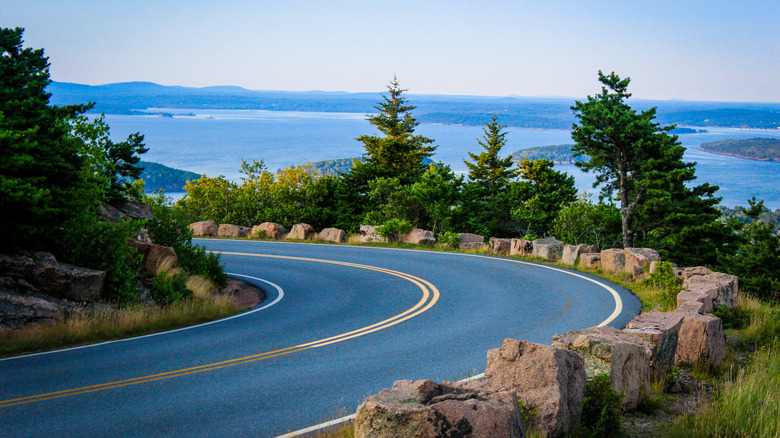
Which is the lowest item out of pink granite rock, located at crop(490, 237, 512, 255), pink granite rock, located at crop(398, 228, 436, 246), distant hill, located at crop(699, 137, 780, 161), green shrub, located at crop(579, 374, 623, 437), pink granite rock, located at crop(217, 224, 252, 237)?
pink granite rock, located at crop(217, 224, 252, 237)

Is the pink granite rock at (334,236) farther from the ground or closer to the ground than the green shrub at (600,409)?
closer to the ground

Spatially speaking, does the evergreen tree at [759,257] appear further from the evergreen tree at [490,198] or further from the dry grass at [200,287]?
the dry grass at [200,287]

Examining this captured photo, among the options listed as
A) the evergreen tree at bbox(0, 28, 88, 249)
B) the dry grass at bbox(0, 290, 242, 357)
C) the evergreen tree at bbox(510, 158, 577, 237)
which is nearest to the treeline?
the evergreen tree at bbox(0, 28, 88, 249)

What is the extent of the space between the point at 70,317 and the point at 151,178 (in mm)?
89865

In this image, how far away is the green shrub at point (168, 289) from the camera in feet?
42.8

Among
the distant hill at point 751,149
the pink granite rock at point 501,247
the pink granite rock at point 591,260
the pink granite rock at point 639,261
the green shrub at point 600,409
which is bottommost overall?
the pink granite rock at point 501,247

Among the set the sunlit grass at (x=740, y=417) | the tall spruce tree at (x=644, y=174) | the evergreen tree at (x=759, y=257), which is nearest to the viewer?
the sunlit grass at (x=740, y=417)

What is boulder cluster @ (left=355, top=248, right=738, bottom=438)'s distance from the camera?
4.16 meters

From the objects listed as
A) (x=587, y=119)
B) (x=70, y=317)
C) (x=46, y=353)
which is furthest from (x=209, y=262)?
(x=587, y=119)

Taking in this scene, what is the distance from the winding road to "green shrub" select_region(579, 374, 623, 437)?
2316mm

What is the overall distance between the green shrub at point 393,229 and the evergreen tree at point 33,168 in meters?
13.7

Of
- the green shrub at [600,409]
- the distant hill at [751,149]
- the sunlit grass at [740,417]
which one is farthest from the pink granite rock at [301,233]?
the distant hill at [751,149]

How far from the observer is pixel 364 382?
25.2 feet

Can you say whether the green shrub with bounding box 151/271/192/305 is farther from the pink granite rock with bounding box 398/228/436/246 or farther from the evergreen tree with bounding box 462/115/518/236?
the evergreen tree with bounding box 462/115/518/236
